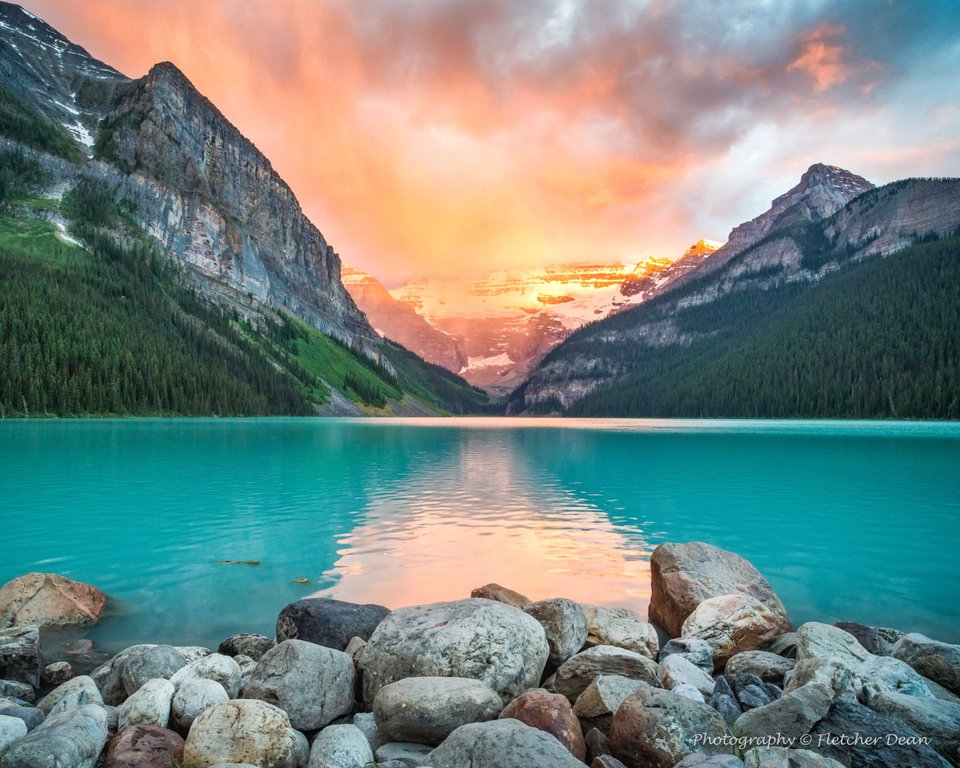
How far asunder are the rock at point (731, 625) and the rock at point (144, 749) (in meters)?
9.90

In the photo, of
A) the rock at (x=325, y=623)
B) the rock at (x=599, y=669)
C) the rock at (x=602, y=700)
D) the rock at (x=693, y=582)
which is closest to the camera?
the rock at (x=602, y=700)

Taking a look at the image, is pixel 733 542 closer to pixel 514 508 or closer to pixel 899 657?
pixel 514 508

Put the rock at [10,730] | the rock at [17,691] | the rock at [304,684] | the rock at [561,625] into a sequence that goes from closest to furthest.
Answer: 1. the rock at [10,730]
2. the rock at [304,684]
3. the rock at [17,691]
4. the rock at [561,625]

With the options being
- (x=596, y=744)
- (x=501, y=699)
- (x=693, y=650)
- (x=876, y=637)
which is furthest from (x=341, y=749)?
(x=876, y=637)

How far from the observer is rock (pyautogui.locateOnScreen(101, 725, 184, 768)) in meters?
7.73

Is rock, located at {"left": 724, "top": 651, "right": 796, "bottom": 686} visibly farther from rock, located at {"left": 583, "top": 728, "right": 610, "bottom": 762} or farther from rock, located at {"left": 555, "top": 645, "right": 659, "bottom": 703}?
rock, located at {"left": 583, "top": 728, "right": 610, "bottom": 762}

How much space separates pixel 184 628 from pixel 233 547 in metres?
8.76

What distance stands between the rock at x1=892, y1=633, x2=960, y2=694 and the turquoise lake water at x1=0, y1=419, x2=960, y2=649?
17.1ft

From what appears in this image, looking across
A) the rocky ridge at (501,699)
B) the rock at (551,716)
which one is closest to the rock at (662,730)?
the rocky ridge at (501,699)

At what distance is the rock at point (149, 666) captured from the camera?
404 inches

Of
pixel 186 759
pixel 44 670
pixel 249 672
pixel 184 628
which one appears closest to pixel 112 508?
pixel 184 628

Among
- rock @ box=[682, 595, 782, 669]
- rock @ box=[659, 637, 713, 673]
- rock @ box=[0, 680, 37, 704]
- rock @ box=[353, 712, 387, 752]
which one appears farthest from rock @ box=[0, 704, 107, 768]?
rock @ box=[682, 595, 782, 669]

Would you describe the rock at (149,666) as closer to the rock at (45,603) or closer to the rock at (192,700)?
the rock at (192,700)

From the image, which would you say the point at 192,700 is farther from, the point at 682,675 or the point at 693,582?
the point at 693,582
